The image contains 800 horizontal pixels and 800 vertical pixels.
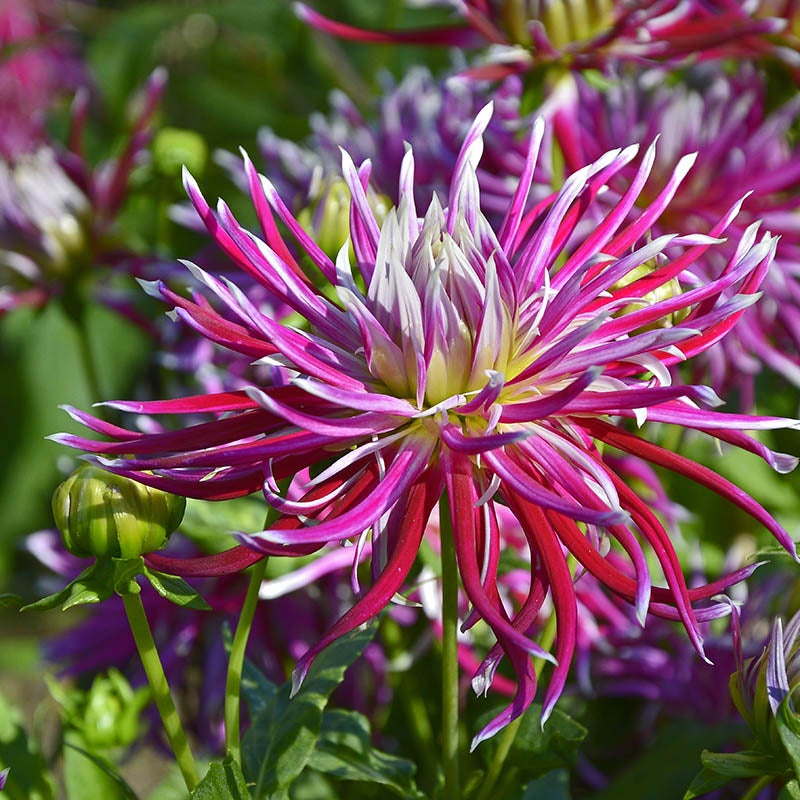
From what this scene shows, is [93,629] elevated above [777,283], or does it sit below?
below

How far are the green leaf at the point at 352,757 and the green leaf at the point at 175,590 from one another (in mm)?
98

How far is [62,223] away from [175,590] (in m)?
0.46

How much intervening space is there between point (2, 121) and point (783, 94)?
1181 millimetres

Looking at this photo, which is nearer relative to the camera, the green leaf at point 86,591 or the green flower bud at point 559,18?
the green leaf at point 86,591

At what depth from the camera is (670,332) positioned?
315 mm

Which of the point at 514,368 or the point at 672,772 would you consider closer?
the point at 514,368

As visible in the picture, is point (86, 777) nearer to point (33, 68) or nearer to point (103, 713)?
point (103, 713)

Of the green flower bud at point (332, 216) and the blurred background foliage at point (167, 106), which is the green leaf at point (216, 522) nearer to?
the green flower bud at point (332, 216)

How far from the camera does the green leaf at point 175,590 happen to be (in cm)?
34

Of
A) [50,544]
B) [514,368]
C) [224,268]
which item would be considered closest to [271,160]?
[224,268]

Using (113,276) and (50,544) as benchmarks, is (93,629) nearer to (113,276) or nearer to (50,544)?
(50,544)

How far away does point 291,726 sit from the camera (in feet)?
1.28

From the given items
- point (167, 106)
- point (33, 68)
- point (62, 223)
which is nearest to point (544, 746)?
point (62, 223)

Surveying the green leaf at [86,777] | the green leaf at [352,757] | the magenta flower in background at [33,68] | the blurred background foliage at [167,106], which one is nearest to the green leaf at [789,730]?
the green leaf at [352,757]
